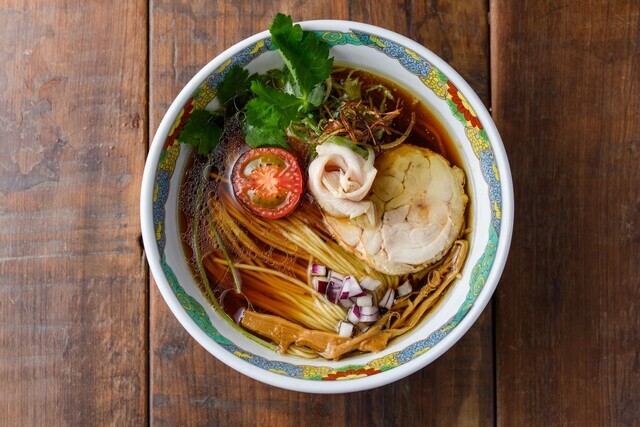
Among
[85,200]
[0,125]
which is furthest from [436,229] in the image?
[0,125]

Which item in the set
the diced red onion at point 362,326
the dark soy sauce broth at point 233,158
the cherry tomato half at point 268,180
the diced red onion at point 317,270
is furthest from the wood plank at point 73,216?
the diced red onion at point 362,326

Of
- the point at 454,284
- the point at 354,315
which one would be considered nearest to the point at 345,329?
the point at 354,315

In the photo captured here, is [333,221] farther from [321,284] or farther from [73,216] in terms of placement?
[73,216]

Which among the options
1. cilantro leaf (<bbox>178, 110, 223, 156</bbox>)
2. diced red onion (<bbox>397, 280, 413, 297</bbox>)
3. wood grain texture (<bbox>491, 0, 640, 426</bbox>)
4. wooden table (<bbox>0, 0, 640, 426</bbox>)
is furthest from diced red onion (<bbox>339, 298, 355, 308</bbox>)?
cilantro leaf (<bbox>178, 110, 223, 156</bbox>)

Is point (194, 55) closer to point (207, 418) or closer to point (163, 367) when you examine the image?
point (163, 367)

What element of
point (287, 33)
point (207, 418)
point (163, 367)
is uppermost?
point (287, 33)

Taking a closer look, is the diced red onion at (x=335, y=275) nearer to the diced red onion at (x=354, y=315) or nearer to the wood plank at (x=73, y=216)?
the diced red onion at (x=354, y=315)

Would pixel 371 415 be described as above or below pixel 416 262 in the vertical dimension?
below
